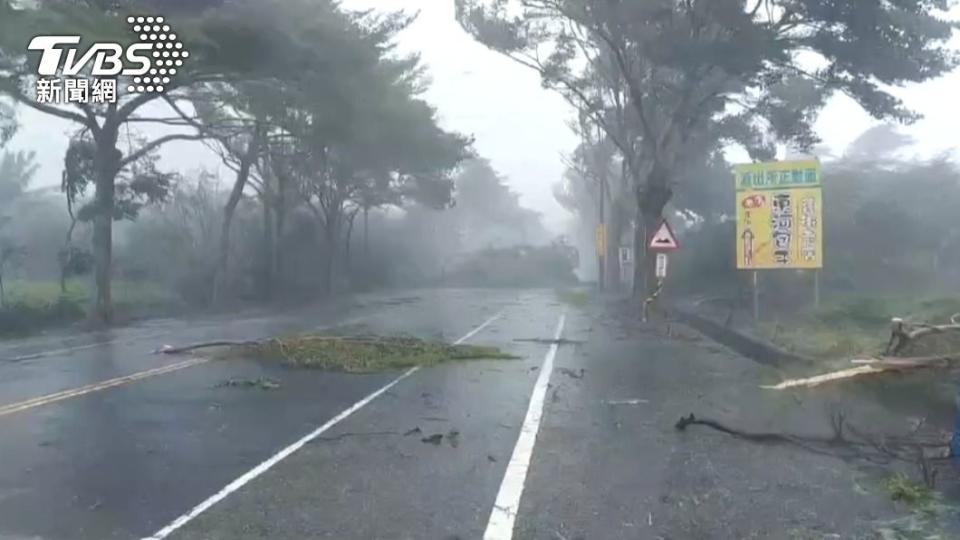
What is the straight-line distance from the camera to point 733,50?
86.9ft

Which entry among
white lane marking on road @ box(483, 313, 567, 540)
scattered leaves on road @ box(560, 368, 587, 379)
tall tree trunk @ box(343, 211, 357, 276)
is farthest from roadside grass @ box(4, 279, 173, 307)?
white lane marking on road @ box(483, 313, 567, 540)

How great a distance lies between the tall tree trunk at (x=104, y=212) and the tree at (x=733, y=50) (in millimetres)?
12348

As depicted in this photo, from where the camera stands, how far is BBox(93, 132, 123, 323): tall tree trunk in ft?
95.7

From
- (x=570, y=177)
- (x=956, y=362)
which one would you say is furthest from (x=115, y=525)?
(x=570, y=177)

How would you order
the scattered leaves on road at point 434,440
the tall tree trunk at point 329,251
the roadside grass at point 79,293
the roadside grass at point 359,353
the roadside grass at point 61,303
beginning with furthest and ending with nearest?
the tall tree trunk at point 329,251 < the roadside grass at point 79,293 < the roadside grass at point 61,303 < the roadside grass at point 359,353 < the scattered leaves on road at point 434,440

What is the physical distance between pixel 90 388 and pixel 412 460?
5.95m

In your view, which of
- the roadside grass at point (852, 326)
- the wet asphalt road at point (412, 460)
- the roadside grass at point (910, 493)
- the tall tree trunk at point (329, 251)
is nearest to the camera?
the wet asphalt road at point (412, 460)

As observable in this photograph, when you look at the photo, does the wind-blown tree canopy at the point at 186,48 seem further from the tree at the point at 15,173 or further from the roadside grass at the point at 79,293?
the tree at the point at 15,173

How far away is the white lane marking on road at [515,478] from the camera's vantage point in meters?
6.12

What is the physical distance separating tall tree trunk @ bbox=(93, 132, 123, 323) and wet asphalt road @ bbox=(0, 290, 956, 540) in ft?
49.6

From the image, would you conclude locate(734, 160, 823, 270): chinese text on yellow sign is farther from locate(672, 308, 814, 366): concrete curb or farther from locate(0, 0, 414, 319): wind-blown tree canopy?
locate(0, 0, 414, 319): wind-blown tree canopy

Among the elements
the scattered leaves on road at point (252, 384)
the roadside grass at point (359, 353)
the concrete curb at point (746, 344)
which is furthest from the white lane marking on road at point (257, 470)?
the concrete curb at point (746, 344)

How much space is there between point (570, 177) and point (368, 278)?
148 ft

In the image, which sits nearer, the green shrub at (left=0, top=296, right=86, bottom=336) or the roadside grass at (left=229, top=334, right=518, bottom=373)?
the roadside grass at (left=229, top=334, right=518, bottom=373)
